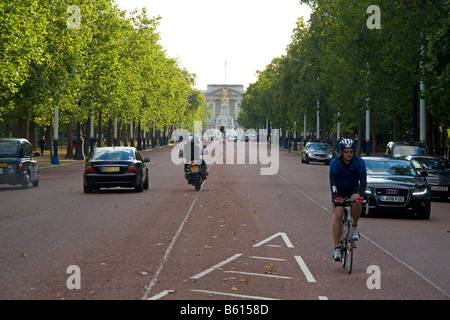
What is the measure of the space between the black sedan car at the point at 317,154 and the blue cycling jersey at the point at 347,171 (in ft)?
139

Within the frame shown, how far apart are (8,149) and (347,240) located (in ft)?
64.3

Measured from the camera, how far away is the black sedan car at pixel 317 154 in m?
52.9

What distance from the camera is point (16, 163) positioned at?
26484 mm

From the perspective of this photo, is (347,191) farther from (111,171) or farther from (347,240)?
(111,171)

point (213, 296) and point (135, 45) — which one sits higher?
point (135, 45)

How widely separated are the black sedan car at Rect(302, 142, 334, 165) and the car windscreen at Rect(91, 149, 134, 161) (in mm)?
29387

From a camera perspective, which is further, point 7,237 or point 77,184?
point 77,184

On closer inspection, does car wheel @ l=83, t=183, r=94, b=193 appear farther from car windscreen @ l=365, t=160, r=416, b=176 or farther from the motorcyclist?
car windscreen @ l=365, t=160, r=416, b=176

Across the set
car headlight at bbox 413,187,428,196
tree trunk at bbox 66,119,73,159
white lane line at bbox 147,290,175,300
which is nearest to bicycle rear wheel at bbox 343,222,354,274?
white lane line at bbox 147,290,175,300

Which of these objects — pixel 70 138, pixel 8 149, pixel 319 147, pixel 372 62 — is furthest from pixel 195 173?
pixel 70 138

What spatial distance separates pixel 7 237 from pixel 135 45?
6160cm
